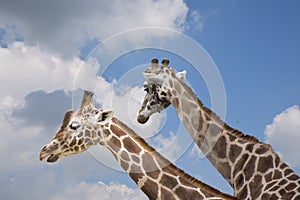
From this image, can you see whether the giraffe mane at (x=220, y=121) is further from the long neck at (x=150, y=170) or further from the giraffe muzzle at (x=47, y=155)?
the giraffe muzzle at (x=47, y=155)

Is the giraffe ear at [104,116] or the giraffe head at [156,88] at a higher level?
the giraffe head at [156,88]

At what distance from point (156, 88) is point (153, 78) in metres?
0.22

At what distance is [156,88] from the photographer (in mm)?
11930

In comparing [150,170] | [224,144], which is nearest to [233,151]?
[224,144]

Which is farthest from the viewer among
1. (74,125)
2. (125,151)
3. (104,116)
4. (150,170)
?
(74,125)

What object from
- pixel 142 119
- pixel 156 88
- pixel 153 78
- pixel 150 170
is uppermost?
pixel 153 78

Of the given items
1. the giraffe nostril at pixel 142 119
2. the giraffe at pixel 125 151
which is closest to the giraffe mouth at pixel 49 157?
the giraffe at pixel 125 151

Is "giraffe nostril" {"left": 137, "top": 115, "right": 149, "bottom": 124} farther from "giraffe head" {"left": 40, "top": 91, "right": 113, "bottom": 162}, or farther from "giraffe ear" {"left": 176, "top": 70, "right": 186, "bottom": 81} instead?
"giraffe head" {"left": 40, "top": 91, "right": 113, "bottom": 162}

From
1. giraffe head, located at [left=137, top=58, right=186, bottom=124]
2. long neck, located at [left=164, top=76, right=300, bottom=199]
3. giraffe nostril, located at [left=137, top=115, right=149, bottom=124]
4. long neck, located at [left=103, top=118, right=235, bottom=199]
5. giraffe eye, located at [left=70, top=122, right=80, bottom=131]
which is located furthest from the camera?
giraffe nostril, located at [left=137, top=115, right=149, bottom=124]

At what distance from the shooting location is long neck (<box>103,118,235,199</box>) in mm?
8570

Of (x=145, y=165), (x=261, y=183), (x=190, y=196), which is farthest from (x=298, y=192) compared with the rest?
(x=145, y=165)

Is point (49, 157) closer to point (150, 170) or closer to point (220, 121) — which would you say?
point (150, 170)

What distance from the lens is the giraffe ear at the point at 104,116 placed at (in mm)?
9531

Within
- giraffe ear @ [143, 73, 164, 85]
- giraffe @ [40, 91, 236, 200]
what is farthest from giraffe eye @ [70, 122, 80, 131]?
giraffe ear @ [143, 73, 164, 85]
